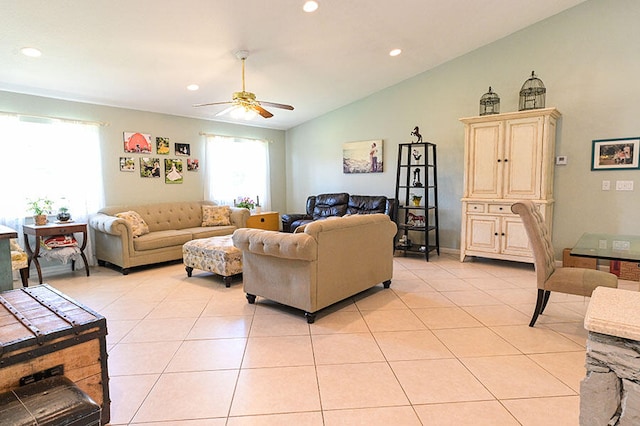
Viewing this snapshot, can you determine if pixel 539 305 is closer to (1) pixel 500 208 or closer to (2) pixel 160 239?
(1) pixel 500 208

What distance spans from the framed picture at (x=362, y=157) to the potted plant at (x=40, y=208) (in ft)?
15.2

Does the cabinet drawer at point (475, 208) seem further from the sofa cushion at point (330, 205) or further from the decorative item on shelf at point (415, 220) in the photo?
the sofa cushion at point (330, 205)

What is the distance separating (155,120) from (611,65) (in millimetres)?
6309

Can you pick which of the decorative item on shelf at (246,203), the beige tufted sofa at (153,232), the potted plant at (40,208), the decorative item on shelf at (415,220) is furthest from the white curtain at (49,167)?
the decorative item on shelf at (415,220)

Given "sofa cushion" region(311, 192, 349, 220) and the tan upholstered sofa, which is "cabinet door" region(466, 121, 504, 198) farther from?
"sofa cushion" region(311, 192, 349, 220)

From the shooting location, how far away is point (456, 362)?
7.53ft

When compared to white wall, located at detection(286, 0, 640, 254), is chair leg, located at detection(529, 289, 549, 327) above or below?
below

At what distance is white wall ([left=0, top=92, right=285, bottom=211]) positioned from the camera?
4496mm

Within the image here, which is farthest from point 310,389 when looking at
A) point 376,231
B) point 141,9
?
point 141,9

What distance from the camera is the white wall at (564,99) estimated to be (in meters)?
4.11

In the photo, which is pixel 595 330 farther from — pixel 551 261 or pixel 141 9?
pixel 141 9

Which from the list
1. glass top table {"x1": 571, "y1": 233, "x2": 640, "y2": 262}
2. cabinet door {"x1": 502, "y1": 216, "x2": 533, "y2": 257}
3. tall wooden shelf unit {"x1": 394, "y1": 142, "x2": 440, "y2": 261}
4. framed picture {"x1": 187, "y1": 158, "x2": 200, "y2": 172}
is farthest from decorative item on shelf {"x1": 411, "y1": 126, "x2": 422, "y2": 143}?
framed picture {"x1": 187, "y1": 158, "x2": 200, "y2": 172}

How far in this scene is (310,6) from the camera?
10.6 feet

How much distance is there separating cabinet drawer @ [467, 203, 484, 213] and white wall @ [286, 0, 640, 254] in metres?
0.55
